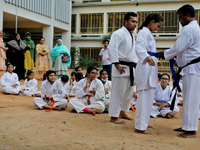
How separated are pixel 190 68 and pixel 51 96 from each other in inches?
129

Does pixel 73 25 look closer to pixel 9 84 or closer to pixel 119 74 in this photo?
pixel 9 84

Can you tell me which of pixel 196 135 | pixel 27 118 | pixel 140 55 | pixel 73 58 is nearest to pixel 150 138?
pixel 196 135

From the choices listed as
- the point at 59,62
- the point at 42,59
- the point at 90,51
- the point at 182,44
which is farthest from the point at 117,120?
the point at 90,51

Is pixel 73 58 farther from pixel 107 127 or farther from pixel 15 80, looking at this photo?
pixel 107 127

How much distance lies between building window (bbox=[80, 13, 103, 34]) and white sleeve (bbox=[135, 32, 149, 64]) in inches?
641

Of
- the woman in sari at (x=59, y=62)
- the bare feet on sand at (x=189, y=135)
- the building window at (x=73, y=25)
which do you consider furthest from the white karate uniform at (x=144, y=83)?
the building window at (x=73, y=25)

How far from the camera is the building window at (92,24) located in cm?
2000

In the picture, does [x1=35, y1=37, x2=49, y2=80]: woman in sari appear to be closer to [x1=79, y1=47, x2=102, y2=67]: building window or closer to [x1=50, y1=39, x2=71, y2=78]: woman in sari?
[x1=50, y1=39, x2=71, y2=78]: woman in sari

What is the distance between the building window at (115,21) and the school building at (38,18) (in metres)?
3.10

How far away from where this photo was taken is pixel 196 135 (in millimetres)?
3727

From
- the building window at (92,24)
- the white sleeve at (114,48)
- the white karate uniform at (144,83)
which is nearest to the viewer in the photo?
the white karate uniform at (144,83)

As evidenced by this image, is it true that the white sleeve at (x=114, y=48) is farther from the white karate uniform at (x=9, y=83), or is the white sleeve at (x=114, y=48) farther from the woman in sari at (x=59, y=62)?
the woman in sari at (x=59, y=62)

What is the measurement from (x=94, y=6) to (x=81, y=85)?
49.8 ft

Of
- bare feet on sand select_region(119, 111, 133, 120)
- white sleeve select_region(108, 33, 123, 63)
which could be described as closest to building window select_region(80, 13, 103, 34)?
bare feet on sand select_region(119, 111, 133, 120)
